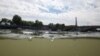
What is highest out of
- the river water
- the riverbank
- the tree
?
the tree

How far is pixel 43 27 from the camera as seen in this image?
289 cm

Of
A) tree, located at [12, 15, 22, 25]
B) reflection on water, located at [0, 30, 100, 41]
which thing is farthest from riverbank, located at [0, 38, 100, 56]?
tree, located at [12, 15, 22, 25]

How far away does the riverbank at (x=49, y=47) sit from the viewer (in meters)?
2.84

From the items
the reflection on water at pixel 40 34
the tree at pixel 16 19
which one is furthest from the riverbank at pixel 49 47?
the tree at pixel 16 19

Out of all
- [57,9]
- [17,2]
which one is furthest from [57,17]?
[17,2]

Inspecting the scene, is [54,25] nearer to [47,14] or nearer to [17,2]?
[47,14]

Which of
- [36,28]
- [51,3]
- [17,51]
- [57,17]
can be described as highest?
[51,3]

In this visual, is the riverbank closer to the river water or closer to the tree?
the river water

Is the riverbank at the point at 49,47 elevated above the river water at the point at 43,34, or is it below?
below

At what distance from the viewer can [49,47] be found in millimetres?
2861

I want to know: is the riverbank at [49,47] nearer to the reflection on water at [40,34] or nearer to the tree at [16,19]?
the reflection on water at [40,34]

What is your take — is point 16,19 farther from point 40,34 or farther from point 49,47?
point 49,47

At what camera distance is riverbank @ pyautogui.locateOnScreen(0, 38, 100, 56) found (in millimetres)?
2836

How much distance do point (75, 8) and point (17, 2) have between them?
0.99 metres
